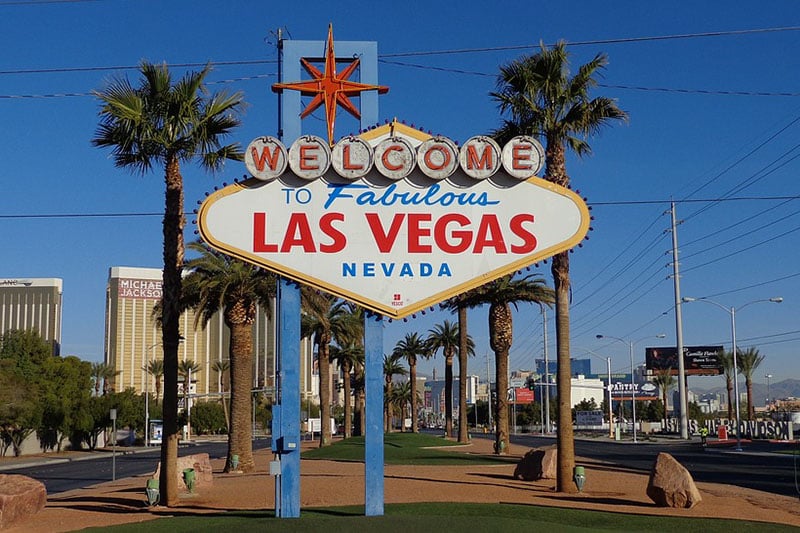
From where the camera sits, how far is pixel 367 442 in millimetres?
17906

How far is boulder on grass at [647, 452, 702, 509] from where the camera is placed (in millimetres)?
21328

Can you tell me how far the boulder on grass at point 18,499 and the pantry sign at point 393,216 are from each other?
8389 mm

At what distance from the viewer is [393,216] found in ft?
58.7

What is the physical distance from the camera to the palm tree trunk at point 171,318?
870 inches

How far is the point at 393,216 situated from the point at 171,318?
7.45 metres

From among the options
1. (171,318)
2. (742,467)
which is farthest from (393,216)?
(742,467)

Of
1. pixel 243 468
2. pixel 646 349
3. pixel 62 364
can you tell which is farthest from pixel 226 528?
pixel 646 349

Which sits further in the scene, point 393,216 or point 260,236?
point 393,216

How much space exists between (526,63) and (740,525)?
13790 mm

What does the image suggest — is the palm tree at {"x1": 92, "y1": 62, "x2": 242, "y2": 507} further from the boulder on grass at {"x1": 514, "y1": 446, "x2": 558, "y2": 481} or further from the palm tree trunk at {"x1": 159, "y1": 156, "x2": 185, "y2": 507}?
the boulder on grass at {"x1": 514, "y1": 446, "x2": 558, "y2": 481}

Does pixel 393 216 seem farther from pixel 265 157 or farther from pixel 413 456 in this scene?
pixel 413 456

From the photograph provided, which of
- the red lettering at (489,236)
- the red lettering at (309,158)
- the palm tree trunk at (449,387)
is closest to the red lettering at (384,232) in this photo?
the red lettering at (309,158)

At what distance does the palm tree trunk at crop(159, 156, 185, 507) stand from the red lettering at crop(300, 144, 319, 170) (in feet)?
20.3

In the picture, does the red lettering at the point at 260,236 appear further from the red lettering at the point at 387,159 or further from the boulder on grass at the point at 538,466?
the boulder on grass at the point at 538,466
